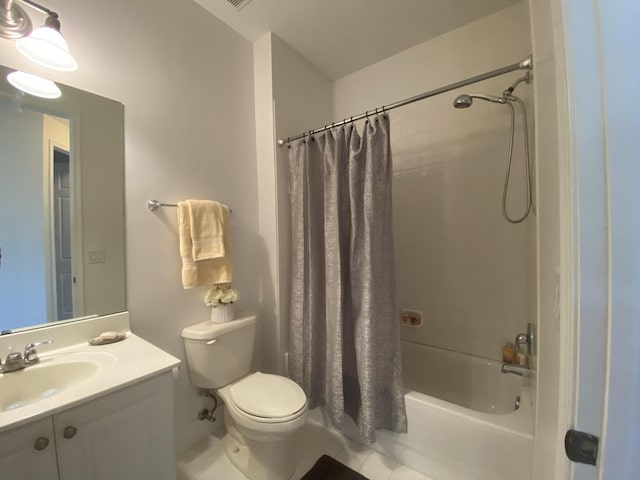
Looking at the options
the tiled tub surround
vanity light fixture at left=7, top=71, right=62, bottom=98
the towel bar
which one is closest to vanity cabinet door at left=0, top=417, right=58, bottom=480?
the towel bar

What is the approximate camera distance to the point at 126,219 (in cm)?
125

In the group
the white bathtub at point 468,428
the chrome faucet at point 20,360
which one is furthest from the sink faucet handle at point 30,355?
the white bathtub at point 468,428

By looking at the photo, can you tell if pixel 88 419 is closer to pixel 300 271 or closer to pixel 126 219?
pixel 126 219

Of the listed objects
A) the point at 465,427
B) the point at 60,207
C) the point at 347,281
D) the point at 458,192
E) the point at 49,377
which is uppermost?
the point at 458,192

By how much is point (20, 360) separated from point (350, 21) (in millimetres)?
2329

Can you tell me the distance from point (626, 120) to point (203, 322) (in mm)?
1741

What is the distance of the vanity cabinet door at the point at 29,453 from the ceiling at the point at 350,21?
207 cm

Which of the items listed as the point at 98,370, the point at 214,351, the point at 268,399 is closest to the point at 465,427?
the point at 268,399

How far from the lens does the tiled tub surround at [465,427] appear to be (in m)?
1.12

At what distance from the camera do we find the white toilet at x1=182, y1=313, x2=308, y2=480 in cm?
116

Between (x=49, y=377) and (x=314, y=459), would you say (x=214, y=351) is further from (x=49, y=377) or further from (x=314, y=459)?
(x=314, y=459)

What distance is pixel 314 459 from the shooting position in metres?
1.44

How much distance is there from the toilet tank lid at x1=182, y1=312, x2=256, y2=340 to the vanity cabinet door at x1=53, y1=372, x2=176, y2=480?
43cm

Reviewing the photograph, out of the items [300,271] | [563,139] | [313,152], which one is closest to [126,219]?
[300,271]
